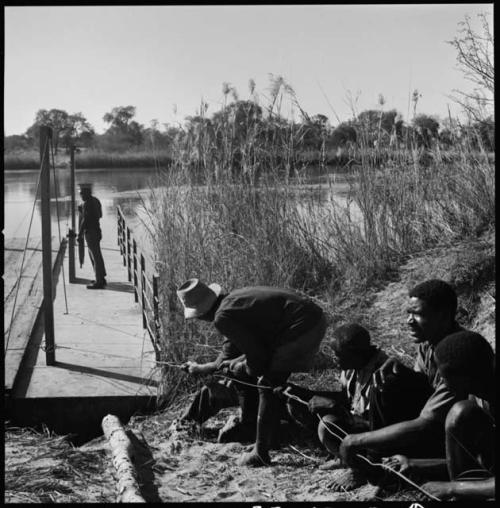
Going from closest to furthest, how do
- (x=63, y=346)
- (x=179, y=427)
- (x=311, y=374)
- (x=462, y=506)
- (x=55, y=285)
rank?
(x=462, y=506), (x=179, y=427), (x=311, y=374), (x=63, y=346), (x=55, y=285)

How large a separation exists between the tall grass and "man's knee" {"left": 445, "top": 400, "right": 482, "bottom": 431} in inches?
163

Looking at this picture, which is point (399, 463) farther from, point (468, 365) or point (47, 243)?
point (47, 243)

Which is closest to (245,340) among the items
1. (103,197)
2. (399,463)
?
(399,463)

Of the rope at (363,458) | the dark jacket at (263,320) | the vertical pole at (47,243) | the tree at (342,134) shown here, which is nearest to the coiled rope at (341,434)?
the rope at (363,458)

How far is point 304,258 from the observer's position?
9.09m

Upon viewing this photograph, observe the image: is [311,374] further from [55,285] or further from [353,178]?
[55,285]

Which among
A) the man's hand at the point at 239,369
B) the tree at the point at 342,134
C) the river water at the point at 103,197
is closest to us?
the man's hand at the point at 239,369

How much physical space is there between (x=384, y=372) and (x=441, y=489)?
0.84 metres

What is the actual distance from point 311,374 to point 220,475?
1.89 m

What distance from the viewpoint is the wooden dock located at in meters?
7.03

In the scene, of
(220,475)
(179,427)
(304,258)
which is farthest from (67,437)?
(304,258)

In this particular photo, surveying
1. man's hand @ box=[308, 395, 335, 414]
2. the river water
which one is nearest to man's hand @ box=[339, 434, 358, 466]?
man's hand @ box=[308, 395, 335, 414]

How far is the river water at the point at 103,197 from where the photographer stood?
34.4 feet

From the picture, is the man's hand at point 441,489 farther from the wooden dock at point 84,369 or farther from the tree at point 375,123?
the tree at point 375,123
